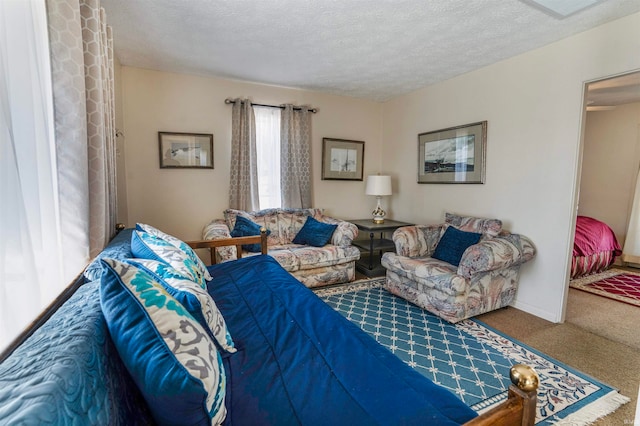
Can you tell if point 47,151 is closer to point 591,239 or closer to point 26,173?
point 26,173

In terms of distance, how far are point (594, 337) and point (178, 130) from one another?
15.1 feet

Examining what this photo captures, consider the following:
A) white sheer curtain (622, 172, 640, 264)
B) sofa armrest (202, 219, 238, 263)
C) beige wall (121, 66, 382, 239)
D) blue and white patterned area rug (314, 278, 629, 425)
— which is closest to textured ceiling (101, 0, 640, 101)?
beige wall (121, 66, 382, 239)

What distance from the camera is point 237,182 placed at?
379cm

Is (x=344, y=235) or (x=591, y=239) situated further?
(x=591, y=239)

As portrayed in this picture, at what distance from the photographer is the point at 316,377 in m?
1.03

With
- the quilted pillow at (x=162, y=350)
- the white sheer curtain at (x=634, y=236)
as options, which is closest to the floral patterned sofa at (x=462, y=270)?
the quilted pillow at (x=162, y=350)

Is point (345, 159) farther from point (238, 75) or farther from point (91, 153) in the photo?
point (91, 153)

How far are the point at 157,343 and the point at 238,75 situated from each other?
353 centimetres

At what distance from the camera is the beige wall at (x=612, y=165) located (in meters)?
4.45

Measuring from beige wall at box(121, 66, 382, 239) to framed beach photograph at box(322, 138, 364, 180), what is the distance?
1.32ft

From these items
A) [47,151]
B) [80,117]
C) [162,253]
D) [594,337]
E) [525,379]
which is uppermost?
[80,117]

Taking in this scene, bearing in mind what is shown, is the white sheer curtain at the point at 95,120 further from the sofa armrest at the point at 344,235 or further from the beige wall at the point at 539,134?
the beige wall at the point at 539,134

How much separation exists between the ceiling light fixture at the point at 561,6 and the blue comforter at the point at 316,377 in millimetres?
2424

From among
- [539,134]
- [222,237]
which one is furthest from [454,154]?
[222,237]
